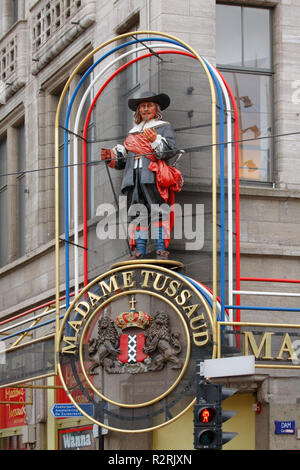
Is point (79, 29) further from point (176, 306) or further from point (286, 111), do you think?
point (176, 306)

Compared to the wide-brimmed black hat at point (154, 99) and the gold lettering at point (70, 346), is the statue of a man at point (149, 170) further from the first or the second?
the gold lettering at point (70, 346)

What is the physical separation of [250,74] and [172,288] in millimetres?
5230

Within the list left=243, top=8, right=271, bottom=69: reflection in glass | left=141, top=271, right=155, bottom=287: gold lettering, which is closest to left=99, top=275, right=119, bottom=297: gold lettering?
left=141, top=271, right=155, bottom=287: gold lettering

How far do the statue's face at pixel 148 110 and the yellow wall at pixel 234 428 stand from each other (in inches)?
203

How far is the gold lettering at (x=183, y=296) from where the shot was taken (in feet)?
66.4

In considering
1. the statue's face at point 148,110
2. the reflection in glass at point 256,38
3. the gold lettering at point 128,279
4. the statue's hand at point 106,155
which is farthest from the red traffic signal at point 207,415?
the reflection in glass at point 256,38

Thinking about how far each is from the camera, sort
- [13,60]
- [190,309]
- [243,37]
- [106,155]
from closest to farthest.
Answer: [190,309] → [106,155] → [243,37] → [13,60]

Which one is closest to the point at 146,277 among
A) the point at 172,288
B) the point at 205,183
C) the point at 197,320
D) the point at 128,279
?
the point at 128,279

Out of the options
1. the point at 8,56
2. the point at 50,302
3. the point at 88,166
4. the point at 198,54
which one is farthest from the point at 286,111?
the point at 8,56

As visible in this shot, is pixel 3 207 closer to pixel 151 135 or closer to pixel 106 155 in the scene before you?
pixel 106 155

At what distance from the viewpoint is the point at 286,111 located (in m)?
23.2

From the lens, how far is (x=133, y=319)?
20.7 metres

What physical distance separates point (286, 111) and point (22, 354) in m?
6.66

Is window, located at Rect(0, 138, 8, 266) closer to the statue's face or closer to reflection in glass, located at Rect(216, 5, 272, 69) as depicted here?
reflection in glass, located at Rect(216, 5, 272, 69)
